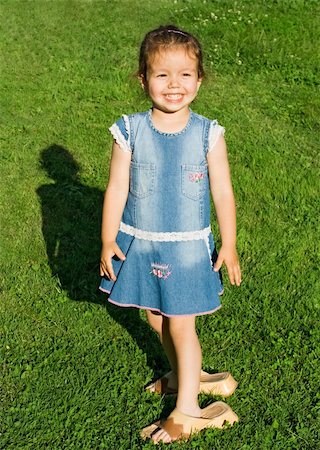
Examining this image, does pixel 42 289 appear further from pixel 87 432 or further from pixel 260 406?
pixel 260 406

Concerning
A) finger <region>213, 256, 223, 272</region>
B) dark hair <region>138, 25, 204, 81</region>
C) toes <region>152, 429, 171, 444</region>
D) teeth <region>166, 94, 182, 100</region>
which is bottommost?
toes <region>152, 429, 171, 444</region>

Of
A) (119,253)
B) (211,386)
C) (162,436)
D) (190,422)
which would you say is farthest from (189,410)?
(119,253)

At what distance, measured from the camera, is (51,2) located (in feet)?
38.0

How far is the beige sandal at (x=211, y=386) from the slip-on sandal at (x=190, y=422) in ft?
0.58

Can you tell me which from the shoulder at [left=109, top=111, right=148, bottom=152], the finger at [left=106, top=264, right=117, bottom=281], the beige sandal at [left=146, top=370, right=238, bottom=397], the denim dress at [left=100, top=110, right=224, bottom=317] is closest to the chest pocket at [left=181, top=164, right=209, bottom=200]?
the denim dress at [left=100, top=110, right=224, bottom=317]

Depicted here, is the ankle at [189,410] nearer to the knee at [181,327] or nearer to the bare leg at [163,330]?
the bare leg at [163,330]

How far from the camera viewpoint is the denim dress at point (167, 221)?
357 centimetres

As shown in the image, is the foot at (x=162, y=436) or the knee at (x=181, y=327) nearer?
the knee at (x=181, y=327)

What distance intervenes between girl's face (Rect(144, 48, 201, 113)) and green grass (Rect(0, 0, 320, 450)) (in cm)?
29

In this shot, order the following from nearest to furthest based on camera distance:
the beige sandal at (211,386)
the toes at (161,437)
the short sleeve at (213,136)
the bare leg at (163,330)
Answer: the short sleeve at (213,136)
the toes at (161,437)
the bare leg at (163,330)
the beige sandal at (211,386)

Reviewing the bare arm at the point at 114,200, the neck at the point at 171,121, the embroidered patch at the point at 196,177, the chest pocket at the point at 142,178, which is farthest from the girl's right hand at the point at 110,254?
the neck at the point at 171,121

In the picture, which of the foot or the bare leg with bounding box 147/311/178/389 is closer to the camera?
the foot

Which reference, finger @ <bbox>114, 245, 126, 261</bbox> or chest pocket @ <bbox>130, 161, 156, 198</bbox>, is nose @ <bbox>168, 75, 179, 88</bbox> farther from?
finger @ <bbox>114, 245, 126, 261</bbox>

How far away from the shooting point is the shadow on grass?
4.93 m
